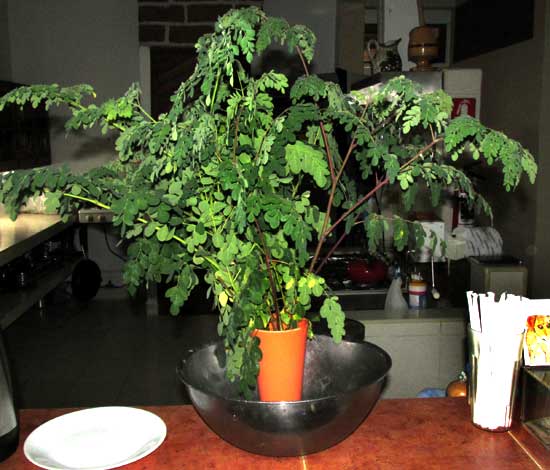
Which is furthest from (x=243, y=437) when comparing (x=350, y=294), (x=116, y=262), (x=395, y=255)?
(x=116, y=262)

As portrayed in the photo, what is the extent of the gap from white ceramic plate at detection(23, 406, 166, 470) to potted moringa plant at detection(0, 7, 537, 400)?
0.22m

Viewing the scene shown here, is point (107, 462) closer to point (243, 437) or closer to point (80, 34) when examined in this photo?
point (243, 437)

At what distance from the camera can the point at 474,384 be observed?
1193mm

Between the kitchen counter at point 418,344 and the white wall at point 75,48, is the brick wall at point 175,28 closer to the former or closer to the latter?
the white wall at point 75,48

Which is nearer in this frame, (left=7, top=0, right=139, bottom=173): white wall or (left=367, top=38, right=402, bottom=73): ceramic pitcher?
(left=367, top=38, right=402, bottom=73): ceramic pitcher

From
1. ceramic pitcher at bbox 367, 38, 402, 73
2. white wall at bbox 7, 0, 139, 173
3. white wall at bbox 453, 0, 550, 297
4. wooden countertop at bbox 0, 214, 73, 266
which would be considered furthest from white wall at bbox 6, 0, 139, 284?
white wall at bbox 453, 0, 550, 297

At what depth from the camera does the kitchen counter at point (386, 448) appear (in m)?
1.08

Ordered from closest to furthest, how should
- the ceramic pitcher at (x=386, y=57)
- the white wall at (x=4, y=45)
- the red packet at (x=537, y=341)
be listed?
the red packet at (x=537, y=341) → the ceramic pitcher at (x=386, y=57) → the white wall at (x=4, y=45)

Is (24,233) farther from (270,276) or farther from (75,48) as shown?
(270,276)

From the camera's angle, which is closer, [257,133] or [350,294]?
[257,133]

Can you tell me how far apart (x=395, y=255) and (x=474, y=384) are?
2083mm

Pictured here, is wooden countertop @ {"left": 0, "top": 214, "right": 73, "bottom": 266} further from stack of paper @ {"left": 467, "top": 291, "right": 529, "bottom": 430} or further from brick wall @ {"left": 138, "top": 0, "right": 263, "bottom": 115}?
stack of paper @ {"left": 467, "top": 291, "right": 529, "bottom": 430}

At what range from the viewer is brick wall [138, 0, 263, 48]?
352 centimetres

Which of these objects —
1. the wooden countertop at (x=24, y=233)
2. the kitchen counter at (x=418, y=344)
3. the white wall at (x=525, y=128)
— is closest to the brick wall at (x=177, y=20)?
the wooden countertop at (x=24, y=233)
